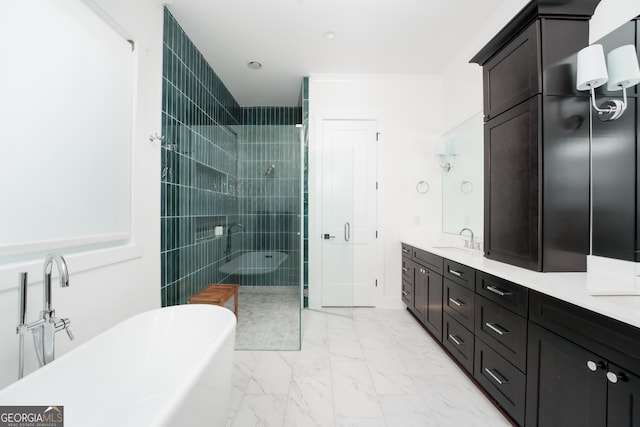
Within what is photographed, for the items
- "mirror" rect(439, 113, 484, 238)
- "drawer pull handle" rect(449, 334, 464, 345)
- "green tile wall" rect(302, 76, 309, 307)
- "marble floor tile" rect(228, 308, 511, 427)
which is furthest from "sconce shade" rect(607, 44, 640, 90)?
"green tile wall" rect(302, 76, 309, 307)

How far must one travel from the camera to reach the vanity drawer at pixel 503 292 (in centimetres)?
146

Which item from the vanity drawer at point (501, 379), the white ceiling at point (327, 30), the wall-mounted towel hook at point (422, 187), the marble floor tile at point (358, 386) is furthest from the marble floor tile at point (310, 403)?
the white ceiling at point (327, 30)

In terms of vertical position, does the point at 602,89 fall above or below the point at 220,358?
above

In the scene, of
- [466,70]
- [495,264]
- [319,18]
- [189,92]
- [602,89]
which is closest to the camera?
[602,89]

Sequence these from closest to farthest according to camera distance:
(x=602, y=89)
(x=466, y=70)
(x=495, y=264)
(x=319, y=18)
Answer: (x=602, y=89) → (x=495, y=264) → (x=319, y=18) → (x=466, y=70)

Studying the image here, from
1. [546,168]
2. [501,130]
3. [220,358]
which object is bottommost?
[220,358]

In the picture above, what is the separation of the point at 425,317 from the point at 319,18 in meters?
2.99

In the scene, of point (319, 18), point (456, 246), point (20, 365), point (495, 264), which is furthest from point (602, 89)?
point (20, 365)

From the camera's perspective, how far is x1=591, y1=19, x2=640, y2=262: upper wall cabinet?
1395 millimetres

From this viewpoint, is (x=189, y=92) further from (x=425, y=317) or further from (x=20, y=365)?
(x=425, y=317)

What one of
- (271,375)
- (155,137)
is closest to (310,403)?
(271,375)

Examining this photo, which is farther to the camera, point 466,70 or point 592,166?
point 466,70

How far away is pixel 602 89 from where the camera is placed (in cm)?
155

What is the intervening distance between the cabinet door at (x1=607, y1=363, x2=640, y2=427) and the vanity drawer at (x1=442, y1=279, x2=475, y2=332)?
932mm
